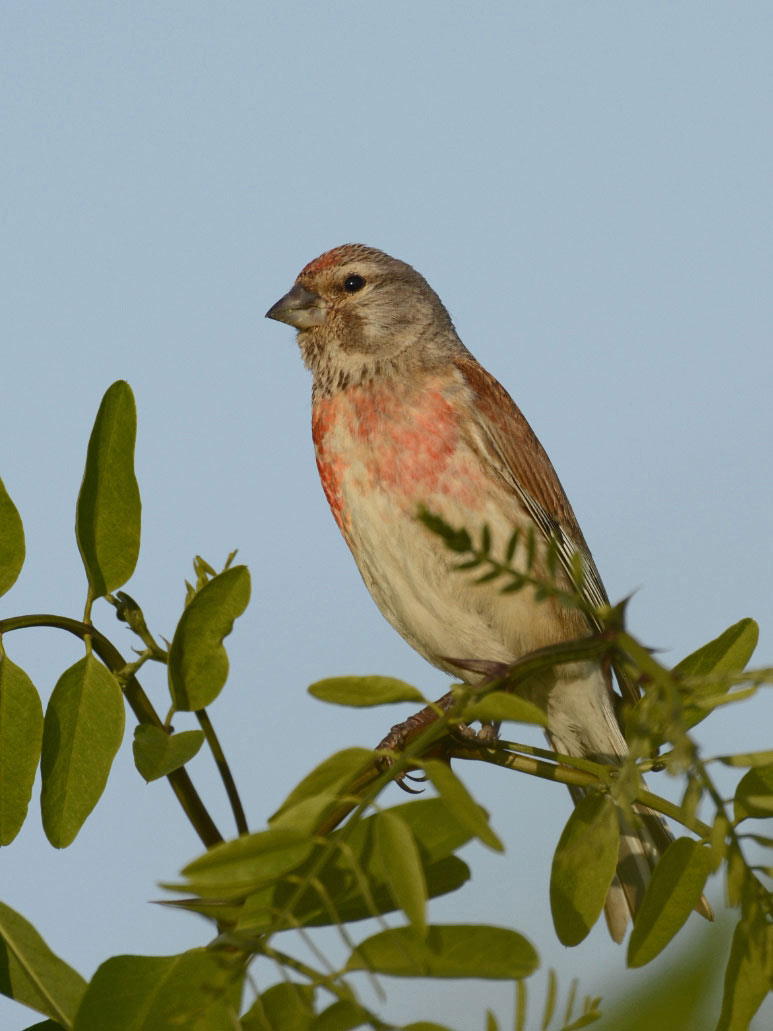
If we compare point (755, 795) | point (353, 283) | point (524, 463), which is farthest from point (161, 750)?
point (353, 283)

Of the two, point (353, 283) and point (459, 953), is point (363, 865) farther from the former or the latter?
point (353, 283)

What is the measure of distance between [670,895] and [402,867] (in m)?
0.67

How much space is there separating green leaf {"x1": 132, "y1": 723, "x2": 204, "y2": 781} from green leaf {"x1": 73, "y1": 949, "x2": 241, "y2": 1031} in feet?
1.22

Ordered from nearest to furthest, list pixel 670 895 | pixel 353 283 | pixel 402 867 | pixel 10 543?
1. pixel 402 867
2. pixel 670 895
3. pixel 10 543
4. pixel 353 283

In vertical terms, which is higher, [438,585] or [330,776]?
[438,585]

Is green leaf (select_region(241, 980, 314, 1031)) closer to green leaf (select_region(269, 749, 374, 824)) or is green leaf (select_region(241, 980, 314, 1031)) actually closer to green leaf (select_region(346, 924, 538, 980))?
green leaf (select_region(346, 924, 538, 980))

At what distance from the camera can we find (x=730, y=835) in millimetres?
1297

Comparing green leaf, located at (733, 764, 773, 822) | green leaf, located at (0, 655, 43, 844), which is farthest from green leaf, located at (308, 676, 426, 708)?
green leaf, located at (0, 655, 43, 844)

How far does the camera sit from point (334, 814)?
5.18ft

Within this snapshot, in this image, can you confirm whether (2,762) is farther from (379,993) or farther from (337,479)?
(337,479)

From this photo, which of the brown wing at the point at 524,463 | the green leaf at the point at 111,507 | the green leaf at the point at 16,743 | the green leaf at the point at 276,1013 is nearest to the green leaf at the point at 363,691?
the green leaf at the point at 276,1013

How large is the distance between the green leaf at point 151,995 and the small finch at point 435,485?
7.62ft

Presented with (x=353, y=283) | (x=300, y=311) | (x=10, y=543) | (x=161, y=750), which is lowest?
(x=161, y=750)

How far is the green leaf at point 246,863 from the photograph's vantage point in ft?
4.17
